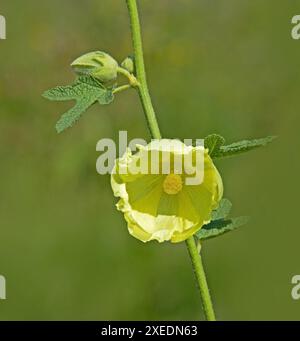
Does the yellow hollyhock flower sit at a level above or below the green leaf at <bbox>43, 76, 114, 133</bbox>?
below

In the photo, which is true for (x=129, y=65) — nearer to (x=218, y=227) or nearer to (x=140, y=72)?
(x=140, y=72)

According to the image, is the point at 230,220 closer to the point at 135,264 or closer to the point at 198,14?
the point at 135,264

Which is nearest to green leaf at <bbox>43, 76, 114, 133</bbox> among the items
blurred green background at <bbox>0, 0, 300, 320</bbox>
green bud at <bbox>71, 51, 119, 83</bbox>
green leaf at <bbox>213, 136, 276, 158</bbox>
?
green bud at <bbox>71, 51, 119, 83</bbox>

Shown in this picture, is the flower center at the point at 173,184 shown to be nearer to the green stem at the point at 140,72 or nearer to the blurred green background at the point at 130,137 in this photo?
the green stem at the point at 140,72

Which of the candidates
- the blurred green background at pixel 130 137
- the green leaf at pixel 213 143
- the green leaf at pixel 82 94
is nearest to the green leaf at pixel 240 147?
the green leaf at pixel 213 143

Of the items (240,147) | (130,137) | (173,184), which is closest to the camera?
(240,147)

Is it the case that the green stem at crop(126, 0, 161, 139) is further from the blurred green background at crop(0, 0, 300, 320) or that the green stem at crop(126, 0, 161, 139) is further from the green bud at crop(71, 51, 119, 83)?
the blurred green background at crop(0, 0, 300, 320)

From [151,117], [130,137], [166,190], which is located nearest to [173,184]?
[166,190]
